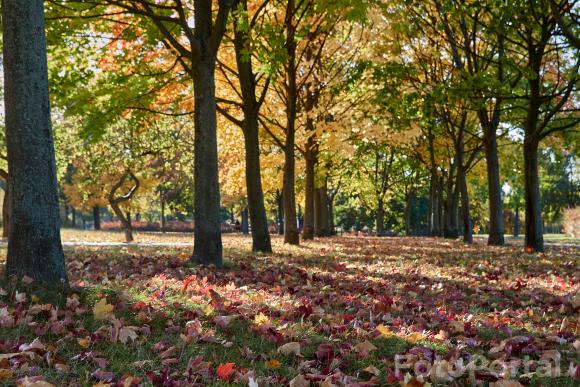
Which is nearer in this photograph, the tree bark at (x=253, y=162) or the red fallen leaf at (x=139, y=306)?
the red fallen leaf at (x=139, y=306)

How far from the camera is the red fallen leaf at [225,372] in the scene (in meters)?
3.27

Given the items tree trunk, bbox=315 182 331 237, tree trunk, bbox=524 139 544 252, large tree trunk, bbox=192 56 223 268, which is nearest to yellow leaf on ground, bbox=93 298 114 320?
large tree trunk, bbox=192 56 223 268

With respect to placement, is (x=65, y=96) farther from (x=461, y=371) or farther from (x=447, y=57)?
(x=447, y=57)

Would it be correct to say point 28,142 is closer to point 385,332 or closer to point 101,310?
point 101,310

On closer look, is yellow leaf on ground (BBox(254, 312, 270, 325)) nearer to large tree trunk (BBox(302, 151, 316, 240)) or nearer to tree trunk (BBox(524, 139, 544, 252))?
tree trunk (BBox(524, 139, 544, 252))

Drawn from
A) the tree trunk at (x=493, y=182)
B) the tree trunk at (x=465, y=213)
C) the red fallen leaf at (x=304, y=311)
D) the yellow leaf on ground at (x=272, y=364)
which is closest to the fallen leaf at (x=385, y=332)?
the red fallen leaf at (x=304, y=311)

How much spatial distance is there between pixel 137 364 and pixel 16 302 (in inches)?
80.0

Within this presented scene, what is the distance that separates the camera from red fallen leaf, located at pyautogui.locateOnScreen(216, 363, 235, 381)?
3.27 meters

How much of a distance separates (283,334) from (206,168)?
5.71m

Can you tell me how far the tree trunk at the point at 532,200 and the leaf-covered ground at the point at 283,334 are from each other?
25.4ft

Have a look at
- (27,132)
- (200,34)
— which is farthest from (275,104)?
(27,132)

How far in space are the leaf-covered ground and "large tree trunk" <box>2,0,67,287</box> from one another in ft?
1.48

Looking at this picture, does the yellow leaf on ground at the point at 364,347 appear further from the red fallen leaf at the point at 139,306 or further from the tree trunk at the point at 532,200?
the tree trunk at the point at 532,200

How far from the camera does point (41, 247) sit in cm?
548
